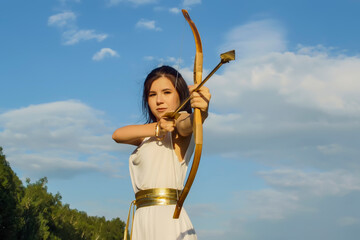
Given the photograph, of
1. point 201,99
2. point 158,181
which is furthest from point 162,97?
point 201,99

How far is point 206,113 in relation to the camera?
14.4 ft

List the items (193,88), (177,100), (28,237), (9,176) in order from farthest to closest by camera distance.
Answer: (28,237)
(9,176)
(177,100)
(193,88)

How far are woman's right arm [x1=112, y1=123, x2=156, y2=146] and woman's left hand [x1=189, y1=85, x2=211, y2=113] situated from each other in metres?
0.81

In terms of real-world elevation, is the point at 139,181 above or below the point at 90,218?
below

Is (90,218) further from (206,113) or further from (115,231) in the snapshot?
(206,113)

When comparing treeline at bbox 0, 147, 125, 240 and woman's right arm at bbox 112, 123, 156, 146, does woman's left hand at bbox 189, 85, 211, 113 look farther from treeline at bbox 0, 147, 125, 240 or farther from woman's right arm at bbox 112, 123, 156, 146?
treeline at bbox 0, 147, 125, 240

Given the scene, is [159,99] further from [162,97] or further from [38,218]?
[38,218]

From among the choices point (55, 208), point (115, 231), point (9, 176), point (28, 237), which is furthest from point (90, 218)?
point (9, 176)

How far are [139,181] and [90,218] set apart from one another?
70.0 metres

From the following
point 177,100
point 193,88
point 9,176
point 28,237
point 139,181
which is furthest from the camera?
point 28,237

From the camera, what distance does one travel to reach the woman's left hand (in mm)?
4293

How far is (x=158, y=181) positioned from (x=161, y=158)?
24 centimetres

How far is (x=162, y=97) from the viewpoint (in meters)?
5.30

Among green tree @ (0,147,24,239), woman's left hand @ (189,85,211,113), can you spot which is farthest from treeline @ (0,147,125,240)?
woman's left hand @ (189,85,211,113)
